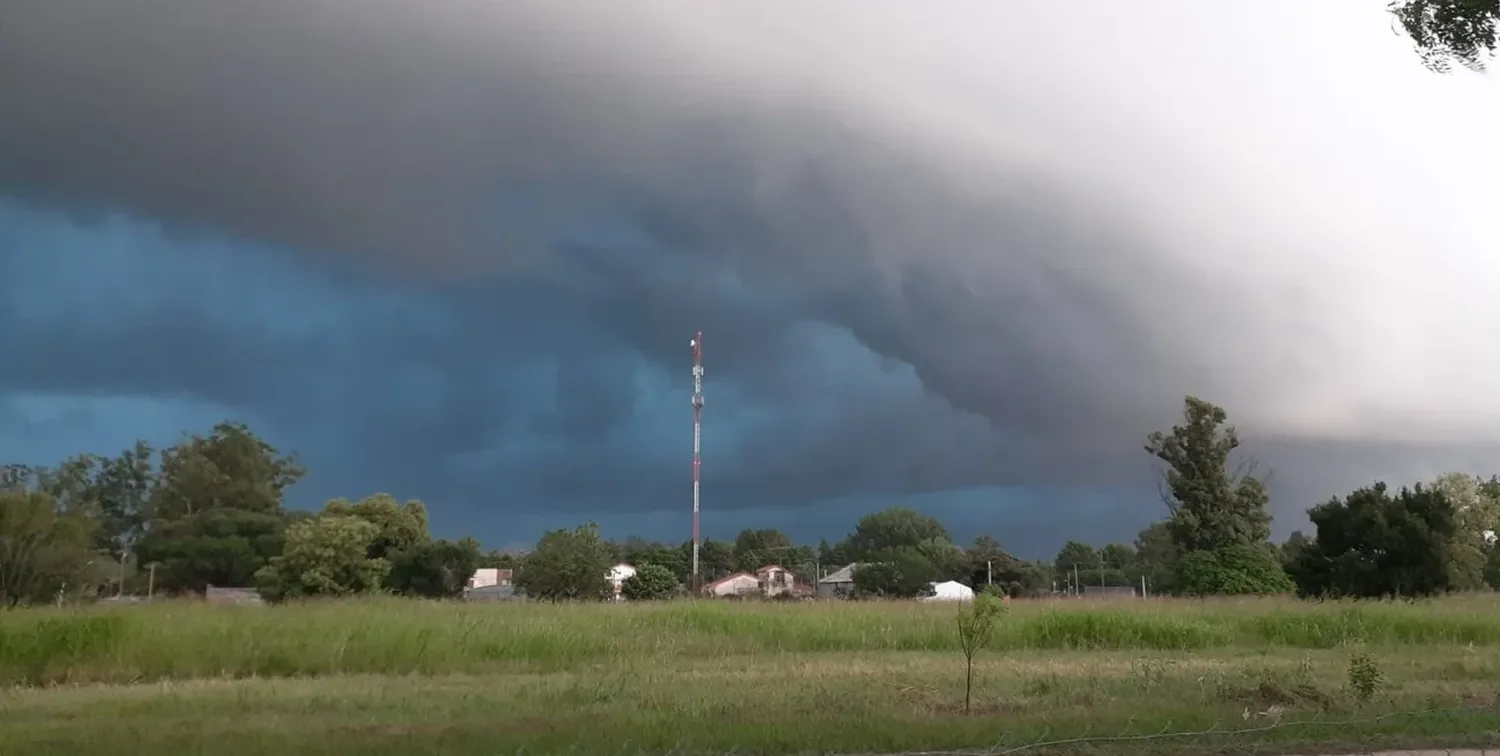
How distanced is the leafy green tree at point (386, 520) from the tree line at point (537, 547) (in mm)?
118

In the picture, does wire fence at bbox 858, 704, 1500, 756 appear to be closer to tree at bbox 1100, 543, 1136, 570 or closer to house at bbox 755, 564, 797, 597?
house at bbox 755, 564, 797, 597

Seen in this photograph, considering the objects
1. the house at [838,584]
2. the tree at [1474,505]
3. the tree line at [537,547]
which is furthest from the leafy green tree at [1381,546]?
the house at [838,584]

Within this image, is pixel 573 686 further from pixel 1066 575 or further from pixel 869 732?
pixel 1066 575

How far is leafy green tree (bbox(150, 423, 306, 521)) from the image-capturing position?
79938mm

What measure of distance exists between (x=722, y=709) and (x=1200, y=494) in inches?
1674

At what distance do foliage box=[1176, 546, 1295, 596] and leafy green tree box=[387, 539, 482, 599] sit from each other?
33.5 m

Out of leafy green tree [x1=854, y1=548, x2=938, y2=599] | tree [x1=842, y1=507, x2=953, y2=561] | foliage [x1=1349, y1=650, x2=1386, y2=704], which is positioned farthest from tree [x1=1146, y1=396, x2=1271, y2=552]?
tree [x1=842, y1=507, x2=953, y2=561]

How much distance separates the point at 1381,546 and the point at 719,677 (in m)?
34.3

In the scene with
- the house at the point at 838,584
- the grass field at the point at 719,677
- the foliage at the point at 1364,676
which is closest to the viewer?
the grass field at the point at 719,677

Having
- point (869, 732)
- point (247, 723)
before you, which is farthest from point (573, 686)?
point (869, 732)

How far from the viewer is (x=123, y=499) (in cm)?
8788

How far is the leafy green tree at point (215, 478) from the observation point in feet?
262

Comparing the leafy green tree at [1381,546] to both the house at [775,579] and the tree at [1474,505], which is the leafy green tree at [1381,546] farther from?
the house at [775,579]

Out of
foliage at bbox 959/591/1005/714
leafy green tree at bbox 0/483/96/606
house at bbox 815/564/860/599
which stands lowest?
house at bbox 815/564/860/599
